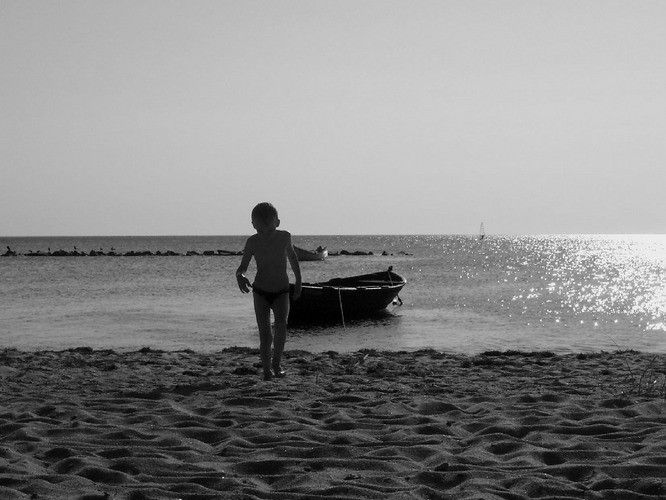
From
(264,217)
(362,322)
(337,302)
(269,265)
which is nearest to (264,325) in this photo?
(269,265)

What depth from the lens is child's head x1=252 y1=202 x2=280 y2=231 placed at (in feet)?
24.5

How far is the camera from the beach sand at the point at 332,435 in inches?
166

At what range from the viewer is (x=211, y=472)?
4449 millimetres

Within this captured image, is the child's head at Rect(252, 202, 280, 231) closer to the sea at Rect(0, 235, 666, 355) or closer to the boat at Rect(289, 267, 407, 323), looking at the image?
the sea at Rect(0, 235, 666, 355)

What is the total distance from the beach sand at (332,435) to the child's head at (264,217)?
166 centimetres

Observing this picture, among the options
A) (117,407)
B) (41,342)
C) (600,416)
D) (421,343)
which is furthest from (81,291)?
(600,416)

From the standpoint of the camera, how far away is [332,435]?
17.5 ft

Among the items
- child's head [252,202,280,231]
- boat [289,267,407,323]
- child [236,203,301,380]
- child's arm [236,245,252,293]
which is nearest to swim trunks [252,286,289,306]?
child [236,203,301,380]

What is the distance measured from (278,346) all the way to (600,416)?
345 cm

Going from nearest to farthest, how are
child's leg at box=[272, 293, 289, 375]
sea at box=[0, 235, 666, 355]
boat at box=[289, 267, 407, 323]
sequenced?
child's leg at box=[272, 293, 289, 375], sea at box=[0, 235, 666, 355], boat at box=[289, 267, 407, 323]

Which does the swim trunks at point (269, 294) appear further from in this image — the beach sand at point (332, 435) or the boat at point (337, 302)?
the boat at point (337, 302)

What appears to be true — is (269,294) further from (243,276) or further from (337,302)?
(337,302)

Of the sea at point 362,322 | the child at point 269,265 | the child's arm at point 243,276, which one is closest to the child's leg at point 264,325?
the child at point 269,265

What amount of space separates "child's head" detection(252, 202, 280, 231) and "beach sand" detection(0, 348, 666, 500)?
65.5 inches
